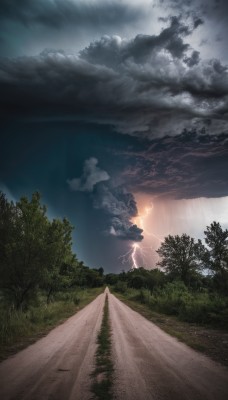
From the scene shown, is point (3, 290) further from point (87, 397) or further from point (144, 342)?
point (87, 397)

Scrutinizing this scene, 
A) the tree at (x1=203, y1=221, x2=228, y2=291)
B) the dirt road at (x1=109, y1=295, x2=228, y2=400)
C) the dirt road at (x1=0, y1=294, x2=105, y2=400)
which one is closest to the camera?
the dirt road at (x1=109, y1=295, x2=228, y2=400)

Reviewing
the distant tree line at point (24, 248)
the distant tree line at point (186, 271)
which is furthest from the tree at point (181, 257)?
the distant tree line at point (24, 248)

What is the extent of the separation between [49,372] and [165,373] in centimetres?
327

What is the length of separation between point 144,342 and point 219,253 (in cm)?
4463

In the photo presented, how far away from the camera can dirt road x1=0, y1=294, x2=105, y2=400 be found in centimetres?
623

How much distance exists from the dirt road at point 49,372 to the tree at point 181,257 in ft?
166

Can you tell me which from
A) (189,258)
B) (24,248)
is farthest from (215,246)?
(24,248)

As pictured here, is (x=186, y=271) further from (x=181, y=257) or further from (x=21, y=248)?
(x=21, y=248)

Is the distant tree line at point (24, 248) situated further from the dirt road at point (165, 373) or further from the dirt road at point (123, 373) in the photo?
the dirt road at point (165, 373)

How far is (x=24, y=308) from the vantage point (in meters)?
22.4

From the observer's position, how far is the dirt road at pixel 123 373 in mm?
6156

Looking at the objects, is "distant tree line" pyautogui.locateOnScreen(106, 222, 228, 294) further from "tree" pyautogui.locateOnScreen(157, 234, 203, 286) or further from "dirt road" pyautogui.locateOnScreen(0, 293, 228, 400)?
"dirt road" pyautogui.locateOnScreen(0, 293, 228, 400)

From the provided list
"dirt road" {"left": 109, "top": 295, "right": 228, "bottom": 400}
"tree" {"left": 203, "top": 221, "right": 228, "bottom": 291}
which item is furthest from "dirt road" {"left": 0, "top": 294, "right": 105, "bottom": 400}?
"tree" {"left": 203, "top": 221, "right": 228, "bottom": 291}

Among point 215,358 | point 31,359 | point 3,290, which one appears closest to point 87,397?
point 31,359
